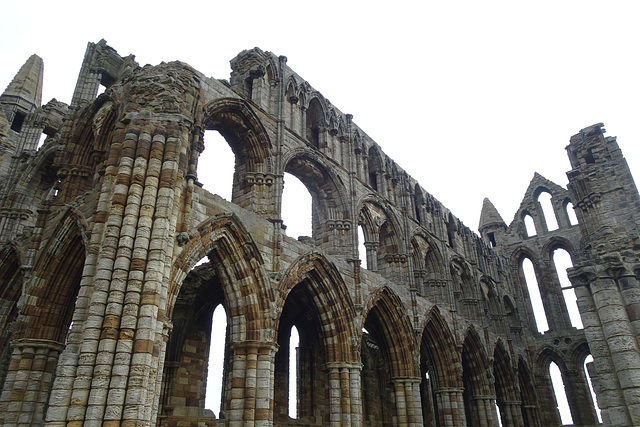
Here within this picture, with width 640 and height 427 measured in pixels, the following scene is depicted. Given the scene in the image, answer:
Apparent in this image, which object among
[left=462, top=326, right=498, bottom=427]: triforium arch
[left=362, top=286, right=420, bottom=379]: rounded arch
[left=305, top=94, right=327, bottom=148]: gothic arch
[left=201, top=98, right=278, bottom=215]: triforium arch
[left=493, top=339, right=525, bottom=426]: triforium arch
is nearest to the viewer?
[left=201, top=98, right=278, bottom=215]: triforium arch

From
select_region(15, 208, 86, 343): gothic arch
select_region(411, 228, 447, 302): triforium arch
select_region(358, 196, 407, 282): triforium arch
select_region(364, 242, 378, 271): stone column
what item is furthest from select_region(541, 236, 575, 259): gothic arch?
select_region(15, 208, 86, 343): gothic arch

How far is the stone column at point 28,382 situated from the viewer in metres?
9.57

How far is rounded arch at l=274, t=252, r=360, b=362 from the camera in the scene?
13445 mm

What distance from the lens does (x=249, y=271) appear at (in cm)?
1141

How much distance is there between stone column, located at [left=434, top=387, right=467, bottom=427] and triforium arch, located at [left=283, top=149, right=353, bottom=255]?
291 inches

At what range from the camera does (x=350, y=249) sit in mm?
15352

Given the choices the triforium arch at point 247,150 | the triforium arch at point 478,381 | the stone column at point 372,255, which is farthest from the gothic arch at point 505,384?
the triforium arch at point 247,150

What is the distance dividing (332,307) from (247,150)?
510cm

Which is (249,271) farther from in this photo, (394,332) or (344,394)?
(394,332)

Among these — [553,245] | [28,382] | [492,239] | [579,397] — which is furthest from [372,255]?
[492,239]

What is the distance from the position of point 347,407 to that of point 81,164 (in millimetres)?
9683

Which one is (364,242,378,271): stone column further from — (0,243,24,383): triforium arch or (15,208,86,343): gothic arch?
(0,243,24,383): triforium arch

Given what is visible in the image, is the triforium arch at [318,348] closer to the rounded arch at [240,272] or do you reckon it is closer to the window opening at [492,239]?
the rounded arch at [240,272]

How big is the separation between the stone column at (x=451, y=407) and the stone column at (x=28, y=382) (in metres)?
13.4
